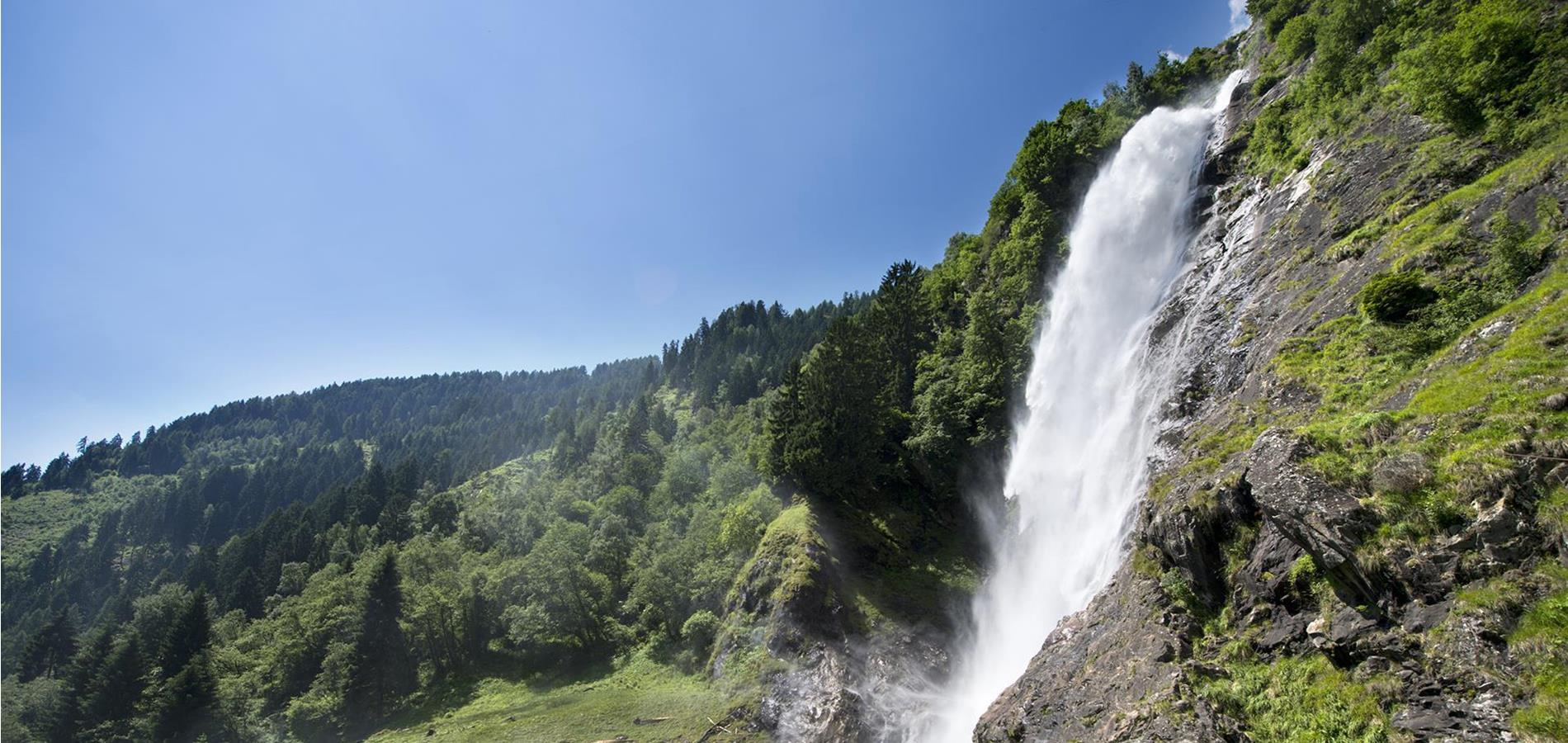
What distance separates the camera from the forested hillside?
1183 cm

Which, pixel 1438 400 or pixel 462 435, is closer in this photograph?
pixel 1438 400

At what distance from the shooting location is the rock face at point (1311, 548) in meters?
10.0

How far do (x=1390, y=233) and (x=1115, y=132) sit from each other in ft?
117

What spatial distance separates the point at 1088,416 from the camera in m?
33.7

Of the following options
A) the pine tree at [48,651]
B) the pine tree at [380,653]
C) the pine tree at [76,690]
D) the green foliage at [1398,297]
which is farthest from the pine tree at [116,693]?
the green foliage at [1398,297]

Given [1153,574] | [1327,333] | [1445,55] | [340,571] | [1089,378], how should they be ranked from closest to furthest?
[1153,574] < [1327,333] < [1445,55] < [1089,378] < [340,571]

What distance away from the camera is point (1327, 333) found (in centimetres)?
2052

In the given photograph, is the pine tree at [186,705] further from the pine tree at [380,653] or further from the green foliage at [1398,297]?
the green foliage at [1398,297]

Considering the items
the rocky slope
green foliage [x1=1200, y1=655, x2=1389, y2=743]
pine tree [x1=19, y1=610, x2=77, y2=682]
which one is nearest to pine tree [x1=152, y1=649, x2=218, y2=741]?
pine tree [x1=19, y1=610, x2=77, y2=682]

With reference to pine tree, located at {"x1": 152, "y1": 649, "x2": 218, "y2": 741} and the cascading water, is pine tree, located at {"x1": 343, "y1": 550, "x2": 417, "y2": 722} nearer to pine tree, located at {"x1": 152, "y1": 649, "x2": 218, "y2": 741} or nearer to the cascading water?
pine tree, located at {"x1": 152, "y1": 649, "x2": 218, "y2": 741}

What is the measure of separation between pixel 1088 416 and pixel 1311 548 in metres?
21.7

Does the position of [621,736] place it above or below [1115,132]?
below

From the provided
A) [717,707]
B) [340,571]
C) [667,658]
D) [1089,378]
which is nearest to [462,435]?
[340,571]

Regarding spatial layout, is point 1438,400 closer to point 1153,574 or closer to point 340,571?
point 1153,574
